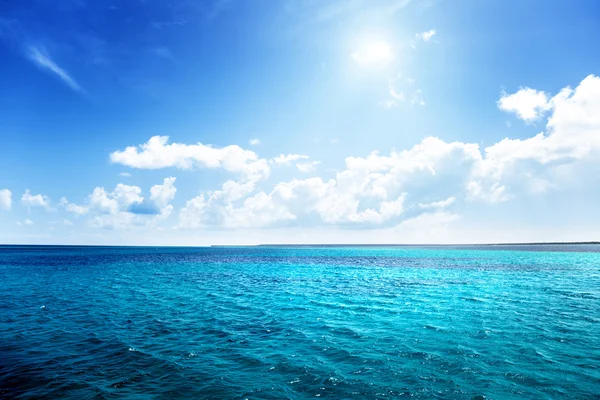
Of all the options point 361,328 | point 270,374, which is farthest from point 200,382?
point 361,328

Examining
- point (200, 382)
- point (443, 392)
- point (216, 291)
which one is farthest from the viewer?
point (216, 291)

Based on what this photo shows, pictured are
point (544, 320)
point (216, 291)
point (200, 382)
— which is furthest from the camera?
point (216, 291)

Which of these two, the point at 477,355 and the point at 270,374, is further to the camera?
the point at 477,355

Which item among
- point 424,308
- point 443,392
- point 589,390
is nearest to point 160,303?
point 424,308

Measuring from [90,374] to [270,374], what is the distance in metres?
8.52

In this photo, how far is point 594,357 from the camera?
16766mm

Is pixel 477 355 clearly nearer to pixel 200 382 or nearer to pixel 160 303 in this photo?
pixel 200 382

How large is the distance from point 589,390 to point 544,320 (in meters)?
13.2

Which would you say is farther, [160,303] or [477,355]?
[160,303]

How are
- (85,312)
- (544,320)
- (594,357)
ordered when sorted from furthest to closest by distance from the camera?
(85,312), (544,320), (594,357)

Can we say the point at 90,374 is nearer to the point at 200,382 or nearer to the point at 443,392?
the point at 200,382

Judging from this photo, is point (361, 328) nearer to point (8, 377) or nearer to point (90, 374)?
point (90, 374)

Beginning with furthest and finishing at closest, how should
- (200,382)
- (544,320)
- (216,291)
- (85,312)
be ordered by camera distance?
(216,291) < (85,312) < (544,320) < (200,382)

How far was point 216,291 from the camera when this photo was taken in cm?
4003
